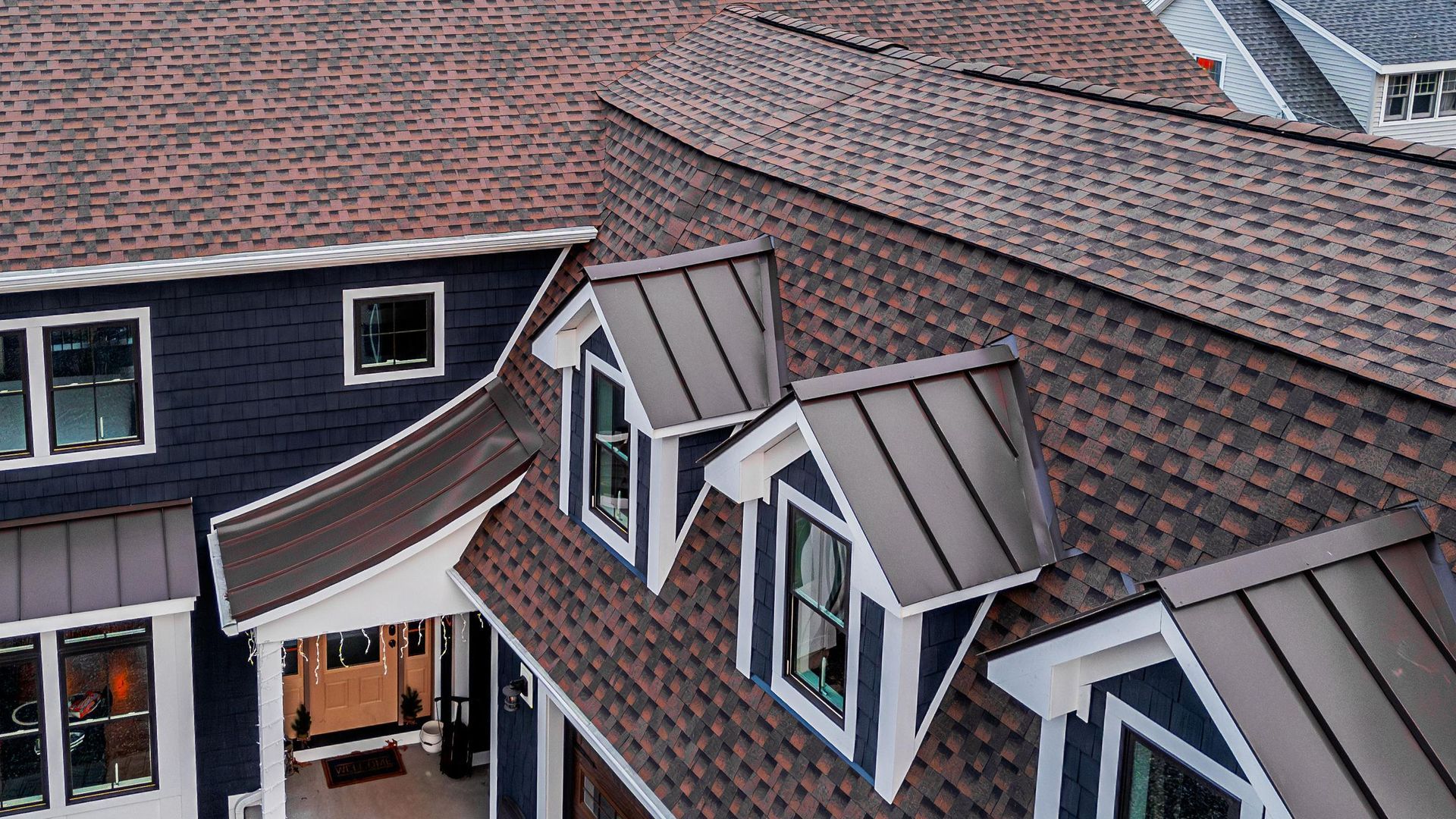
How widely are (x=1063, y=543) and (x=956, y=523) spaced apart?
0.52 metres

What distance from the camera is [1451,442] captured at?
5.41m

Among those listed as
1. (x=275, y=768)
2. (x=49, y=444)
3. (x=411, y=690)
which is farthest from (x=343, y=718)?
(x=49, y=444)

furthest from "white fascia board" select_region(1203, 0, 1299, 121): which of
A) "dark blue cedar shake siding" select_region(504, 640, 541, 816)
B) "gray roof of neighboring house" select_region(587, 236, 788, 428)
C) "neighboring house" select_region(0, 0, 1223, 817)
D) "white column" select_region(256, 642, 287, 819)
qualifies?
"white column" select_region(256, 642, 287, 819)

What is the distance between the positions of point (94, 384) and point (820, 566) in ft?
22.4

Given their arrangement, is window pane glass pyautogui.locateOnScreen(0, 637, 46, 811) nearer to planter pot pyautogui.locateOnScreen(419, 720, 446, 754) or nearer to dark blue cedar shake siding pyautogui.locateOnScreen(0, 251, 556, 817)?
dark blue cedar shake siding pyautogui.locateOnScreen(0, 251, 556, 817)

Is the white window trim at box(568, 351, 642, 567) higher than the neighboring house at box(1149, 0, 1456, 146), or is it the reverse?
the neighboring house at box(1149, 0, 1456, 146)

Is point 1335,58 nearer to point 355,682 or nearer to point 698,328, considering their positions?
point 355,682

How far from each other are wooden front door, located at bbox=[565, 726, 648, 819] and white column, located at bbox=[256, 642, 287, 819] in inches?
95.9

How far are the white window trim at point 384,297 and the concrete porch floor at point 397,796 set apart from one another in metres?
4.13

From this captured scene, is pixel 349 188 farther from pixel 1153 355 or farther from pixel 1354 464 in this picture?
pixel 1354 464

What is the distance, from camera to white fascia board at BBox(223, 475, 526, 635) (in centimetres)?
1090

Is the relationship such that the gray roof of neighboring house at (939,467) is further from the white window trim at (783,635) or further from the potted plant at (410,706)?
the potted plant at (410,706)

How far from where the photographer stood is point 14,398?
11.1 metres

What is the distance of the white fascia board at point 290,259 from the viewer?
35.0 feet
